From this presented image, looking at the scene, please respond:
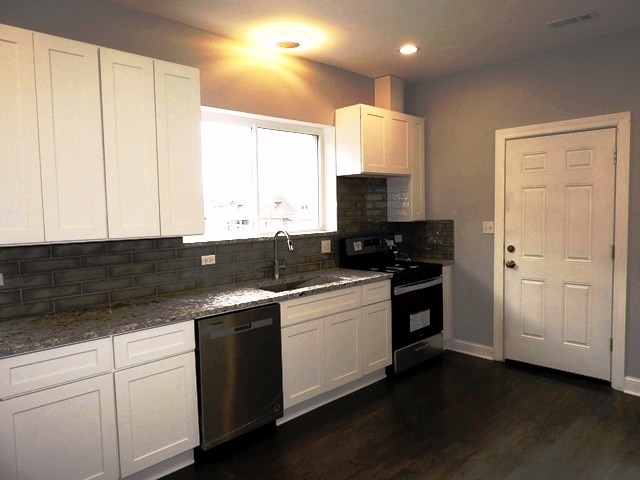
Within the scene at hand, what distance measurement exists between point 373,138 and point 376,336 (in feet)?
5.46

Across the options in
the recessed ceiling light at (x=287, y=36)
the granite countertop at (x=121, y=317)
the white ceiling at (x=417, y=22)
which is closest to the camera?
the granite countertop at (x=121, y=317)

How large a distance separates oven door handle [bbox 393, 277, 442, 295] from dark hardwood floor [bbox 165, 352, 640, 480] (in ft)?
2.38

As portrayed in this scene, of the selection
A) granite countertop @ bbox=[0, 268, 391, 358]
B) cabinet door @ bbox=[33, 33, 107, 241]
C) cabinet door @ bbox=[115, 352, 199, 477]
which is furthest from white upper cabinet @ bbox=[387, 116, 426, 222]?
cabinet door @ bbox=[33, 33, 107, 241]

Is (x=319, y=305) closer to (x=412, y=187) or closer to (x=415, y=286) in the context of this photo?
(x=415, y=286)

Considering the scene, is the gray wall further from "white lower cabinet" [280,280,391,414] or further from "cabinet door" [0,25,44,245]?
"cabinet door" [0,25,44,245]

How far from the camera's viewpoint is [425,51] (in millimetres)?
3639

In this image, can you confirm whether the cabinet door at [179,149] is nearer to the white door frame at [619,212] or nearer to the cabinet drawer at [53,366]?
the cabinet drawer at [53,366]

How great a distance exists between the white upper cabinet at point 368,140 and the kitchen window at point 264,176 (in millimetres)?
137

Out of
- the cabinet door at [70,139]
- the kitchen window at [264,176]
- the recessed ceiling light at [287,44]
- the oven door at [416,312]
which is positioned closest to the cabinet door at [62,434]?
the cabinet door at [70,139]

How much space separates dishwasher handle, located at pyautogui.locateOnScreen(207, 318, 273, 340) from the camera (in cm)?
252

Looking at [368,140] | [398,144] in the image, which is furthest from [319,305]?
[398,144]

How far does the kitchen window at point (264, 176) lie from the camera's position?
11.1 ft

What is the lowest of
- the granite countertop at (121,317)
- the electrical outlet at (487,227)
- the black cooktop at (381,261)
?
the granite countertop at (121,317)

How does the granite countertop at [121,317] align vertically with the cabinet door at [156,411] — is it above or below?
above
